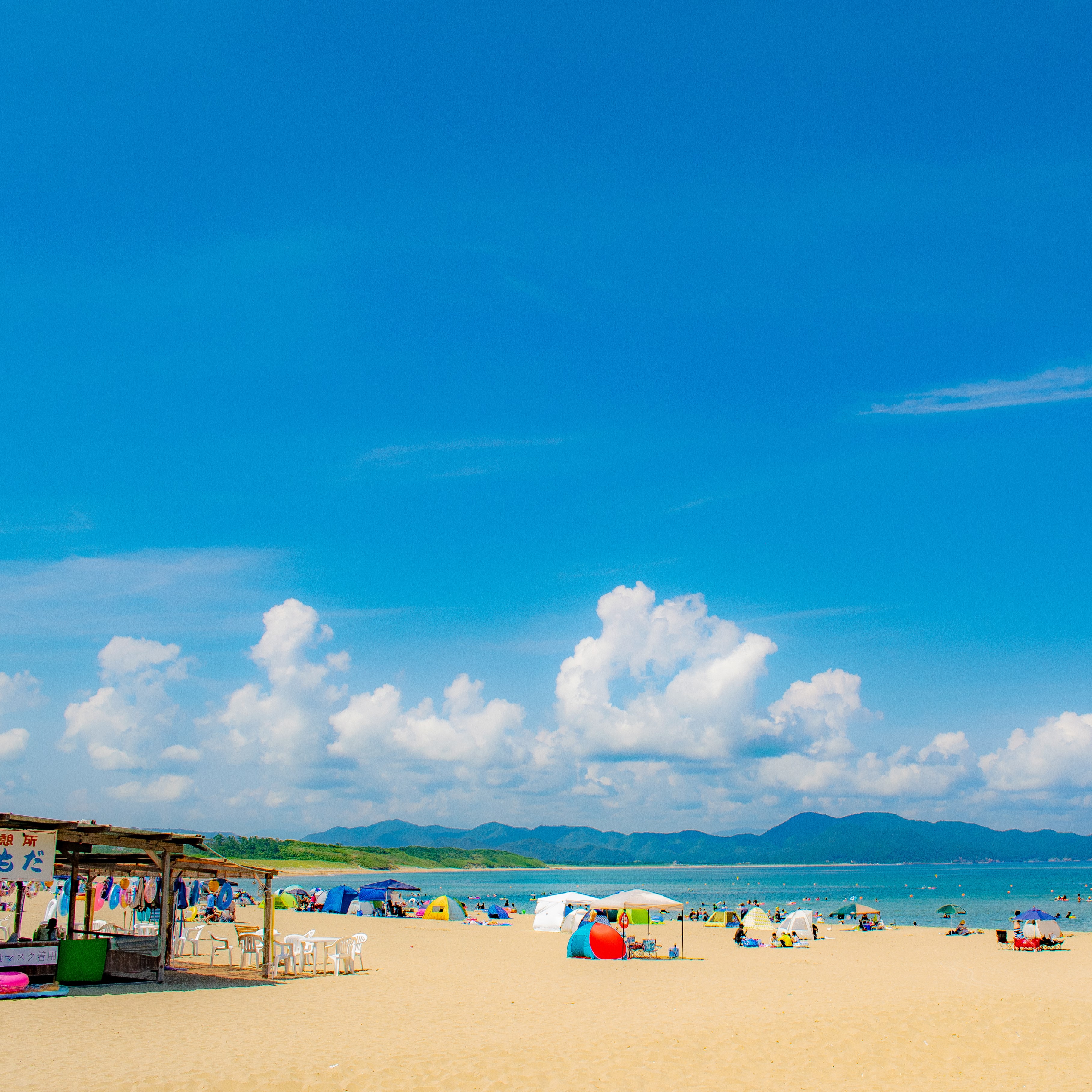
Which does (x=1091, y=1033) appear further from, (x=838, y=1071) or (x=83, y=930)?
(x=83, y=930)

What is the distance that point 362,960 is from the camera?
81.2 ft

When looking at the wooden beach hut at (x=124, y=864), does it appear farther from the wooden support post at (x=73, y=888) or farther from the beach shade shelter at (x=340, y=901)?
the beach shade shelter at (x=340, y=901)

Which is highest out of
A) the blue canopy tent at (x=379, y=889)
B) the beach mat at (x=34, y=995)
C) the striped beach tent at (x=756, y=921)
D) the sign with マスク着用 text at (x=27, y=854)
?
the sign with マスク着用 text at (x=27, y=854)

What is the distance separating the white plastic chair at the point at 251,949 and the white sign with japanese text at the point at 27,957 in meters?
5.35

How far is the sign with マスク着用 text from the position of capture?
16.4 m

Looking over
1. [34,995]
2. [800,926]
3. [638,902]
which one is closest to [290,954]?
[34,995]

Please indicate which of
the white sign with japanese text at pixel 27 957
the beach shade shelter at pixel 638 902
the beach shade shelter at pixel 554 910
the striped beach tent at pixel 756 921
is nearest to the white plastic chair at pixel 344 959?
the white sign with japanese text at pixel 27 957

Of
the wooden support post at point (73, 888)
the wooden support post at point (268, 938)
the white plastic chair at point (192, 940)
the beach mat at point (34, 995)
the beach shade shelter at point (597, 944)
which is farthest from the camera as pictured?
the beach shade shelter at point (597, 944)

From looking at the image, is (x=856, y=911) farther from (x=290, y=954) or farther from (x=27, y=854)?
(x=27, y=854)

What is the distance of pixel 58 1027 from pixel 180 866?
745 cm

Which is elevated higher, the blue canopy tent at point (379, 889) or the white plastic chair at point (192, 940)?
the white plastic chair at point (192, 940)

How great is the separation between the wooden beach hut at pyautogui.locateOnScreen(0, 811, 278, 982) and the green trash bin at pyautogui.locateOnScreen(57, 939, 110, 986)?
0.76 meters

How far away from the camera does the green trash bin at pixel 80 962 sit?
17.6 meters

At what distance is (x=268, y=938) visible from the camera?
20.3 meters
